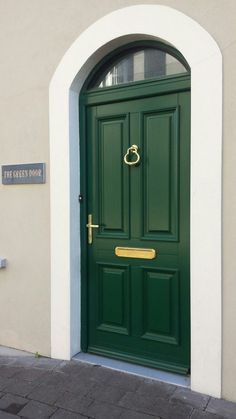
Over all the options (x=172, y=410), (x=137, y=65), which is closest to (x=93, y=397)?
(x=172, y=410)

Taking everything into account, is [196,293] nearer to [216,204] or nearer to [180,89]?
[216,204]

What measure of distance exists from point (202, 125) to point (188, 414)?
210 centimetres

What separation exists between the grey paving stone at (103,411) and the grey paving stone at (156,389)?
11.8 inches

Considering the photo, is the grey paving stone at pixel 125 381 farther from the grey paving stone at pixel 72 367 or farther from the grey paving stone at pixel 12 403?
the grey paving stone at pixel 12 403

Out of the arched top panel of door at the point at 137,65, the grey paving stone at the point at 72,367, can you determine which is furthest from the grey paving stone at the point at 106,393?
the arched top panel of door at the point at 137,65

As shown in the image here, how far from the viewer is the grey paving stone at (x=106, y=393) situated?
298 cm

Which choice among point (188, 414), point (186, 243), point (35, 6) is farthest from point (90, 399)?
point (35, 6)

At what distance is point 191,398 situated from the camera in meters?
2.94

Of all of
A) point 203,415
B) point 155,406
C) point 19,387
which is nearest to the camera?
point 203,415

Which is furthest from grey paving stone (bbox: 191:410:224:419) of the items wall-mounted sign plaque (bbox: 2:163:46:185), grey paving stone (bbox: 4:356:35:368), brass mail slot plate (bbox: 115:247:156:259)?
wall-mounted sign plaque (bbox: 2:163:46:185)

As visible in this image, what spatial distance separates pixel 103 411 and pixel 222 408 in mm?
863

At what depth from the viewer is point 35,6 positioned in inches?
147

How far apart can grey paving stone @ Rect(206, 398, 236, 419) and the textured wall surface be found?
1660 mm

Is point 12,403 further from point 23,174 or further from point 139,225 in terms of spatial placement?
point 23,174
